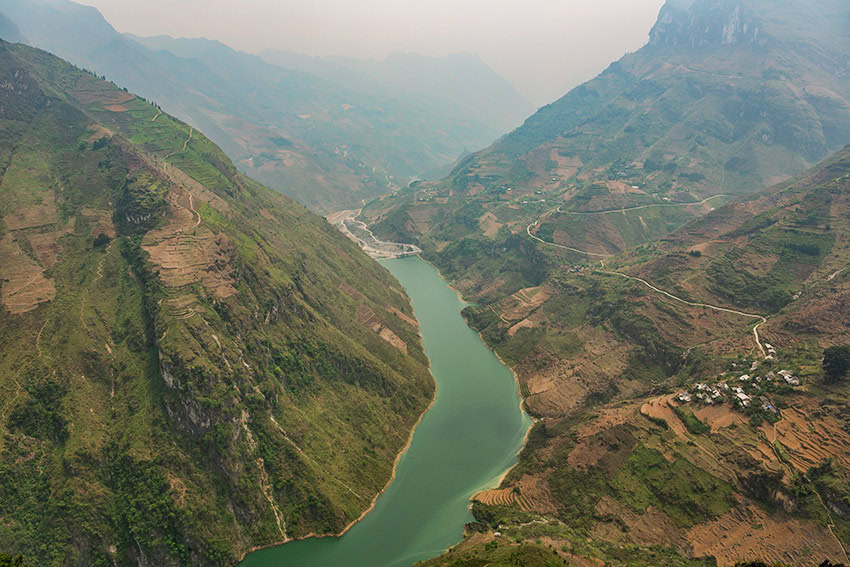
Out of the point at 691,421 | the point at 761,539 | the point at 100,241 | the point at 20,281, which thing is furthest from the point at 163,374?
the point at 761,539

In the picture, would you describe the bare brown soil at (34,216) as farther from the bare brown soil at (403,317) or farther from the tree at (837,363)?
the tree at (837,363)

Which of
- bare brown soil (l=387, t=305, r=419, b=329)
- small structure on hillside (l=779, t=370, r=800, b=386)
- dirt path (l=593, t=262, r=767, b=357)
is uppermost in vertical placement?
bare brown soil (l=387, t=305, r=419, b=329)

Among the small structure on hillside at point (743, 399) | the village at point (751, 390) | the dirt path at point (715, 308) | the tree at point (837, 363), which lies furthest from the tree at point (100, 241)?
the tree at point (837, 363)

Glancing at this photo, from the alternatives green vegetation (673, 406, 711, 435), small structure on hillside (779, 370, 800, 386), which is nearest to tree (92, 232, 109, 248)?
green vegetation (673, 406, 711, 435)

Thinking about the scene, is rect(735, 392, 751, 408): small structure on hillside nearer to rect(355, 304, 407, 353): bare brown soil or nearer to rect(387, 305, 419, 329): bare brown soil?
rect(355, 304, 407, 353): bare brown soil

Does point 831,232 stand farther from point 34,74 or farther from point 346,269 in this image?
point 34,74

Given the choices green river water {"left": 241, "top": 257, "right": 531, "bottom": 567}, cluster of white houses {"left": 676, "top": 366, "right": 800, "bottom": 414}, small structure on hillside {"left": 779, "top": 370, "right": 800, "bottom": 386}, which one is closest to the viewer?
green river water {"left": 241, "top": 257, "right": 531, "bottom": 567}

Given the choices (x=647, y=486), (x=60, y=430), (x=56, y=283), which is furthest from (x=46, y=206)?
(x=647, y=486)
